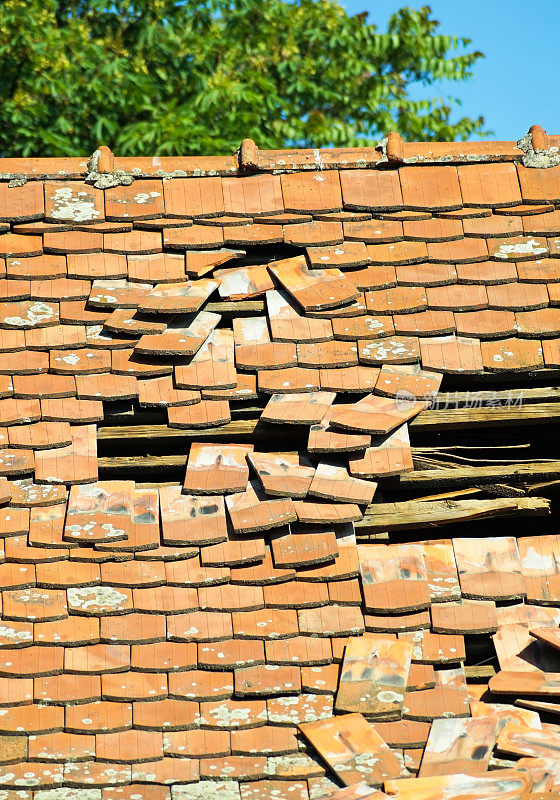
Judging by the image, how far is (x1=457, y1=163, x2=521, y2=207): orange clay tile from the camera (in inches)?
156

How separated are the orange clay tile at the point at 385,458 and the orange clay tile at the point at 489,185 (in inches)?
52.7

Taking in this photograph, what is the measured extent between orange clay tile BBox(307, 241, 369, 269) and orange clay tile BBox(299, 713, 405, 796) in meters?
2.06

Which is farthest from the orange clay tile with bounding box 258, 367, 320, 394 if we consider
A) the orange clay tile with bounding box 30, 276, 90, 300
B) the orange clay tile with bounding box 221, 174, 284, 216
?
the orange clay tile with bounding box 30, 276, 90, 300

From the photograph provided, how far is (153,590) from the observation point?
333 centimetres

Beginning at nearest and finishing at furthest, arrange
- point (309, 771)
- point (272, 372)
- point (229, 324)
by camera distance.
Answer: point (309, 771), point (272, 372), point (229, 324)

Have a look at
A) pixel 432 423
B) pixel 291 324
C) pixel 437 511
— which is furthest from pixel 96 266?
pixel 437 511

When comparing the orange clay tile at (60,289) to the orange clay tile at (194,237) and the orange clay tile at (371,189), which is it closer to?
the orange clay tile at (194,237)

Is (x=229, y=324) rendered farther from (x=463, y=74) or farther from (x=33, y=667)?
(x=463, y=74)

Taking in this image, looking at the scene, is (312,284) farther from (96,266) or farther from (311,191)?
(96,266)

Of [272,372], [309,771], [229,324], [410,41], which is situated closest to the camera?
[309,771]

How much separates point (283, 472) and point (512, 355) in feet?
4.09

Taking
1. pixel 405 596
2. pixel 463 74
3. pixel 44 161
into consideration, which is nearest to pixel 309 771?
pixel 405 596

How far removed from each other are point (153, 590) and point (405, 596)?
109 centimetres

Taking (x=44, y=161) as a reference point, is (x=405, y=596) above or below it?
below
